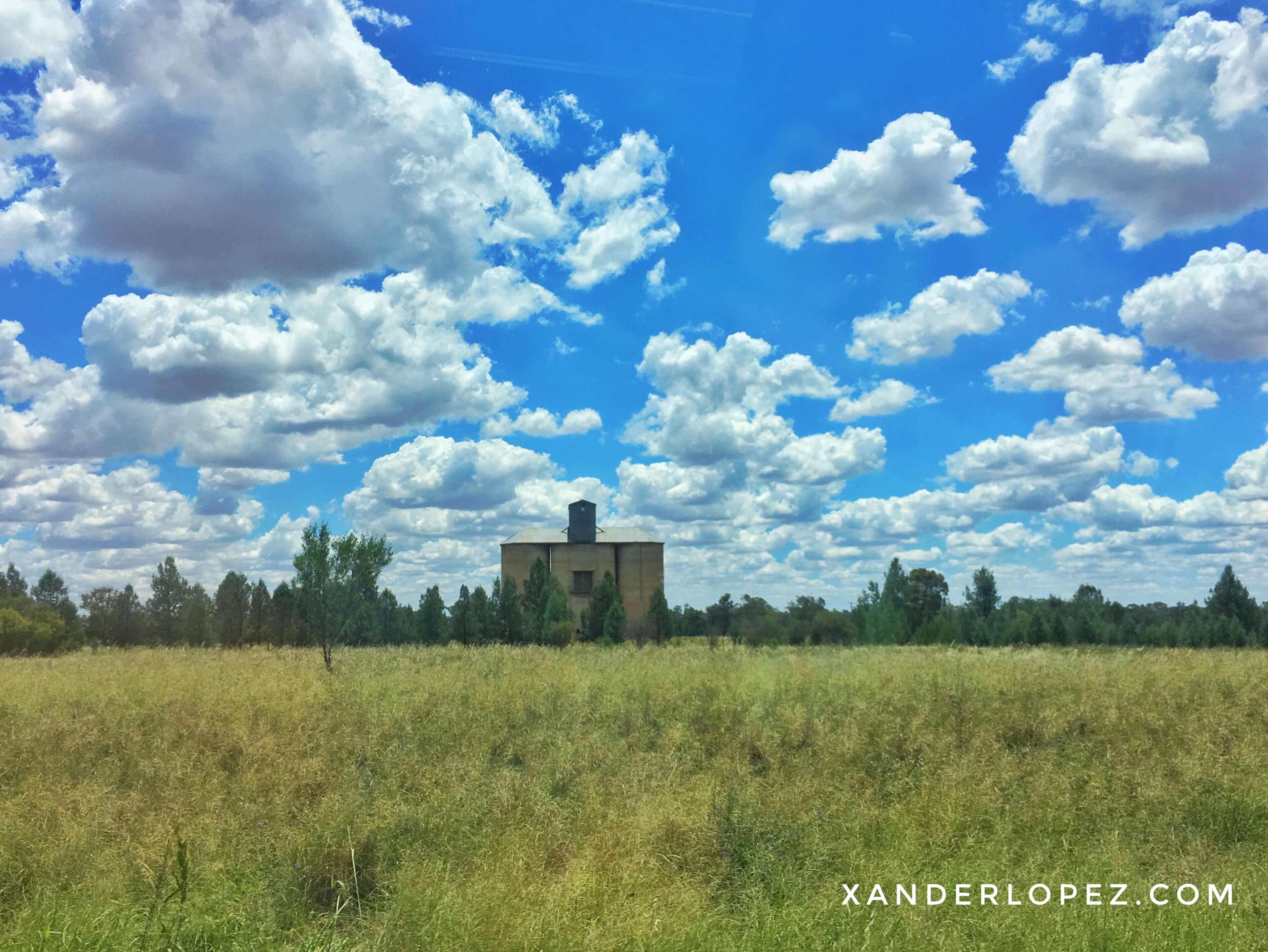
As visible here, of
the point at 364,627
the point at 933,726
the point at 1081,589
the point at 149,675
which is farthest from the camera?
the point at 1081,589

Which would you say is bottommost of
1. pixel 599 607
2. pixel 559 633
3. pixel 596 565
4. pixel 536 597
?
pixel 559 633

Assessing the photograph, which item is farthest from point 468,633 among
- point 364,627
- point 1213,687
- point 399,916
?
point 399,916

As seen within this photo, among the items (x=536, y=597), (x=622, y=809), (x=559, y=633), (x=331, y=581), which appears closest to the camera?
(x=622, y=809)

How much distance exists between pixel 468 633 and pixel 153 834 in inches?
2065

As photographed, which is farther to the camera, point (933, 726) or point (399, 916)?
point (933, 726)

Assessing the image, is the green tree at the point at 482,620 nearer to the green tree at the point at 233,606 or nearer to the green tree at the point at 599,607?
the green tree at the point at 599,607

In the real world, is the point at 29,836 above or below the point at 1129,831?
above

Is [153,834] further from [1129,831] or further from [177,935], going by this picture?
[1129,831]

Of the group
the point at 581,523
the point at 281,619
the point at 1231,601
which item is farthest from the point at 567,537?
the point at 1231,601

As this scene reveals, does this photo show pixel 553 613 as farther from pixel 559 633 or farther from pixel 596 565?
pixel 596 565

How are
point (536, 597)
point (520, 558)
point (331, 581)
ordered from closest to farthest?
point (331, 581) → point (536, 597) → point (520, 558)

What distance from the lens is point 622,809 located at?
25.9 feet

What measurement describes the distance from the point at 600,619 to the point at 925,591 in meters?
35.0

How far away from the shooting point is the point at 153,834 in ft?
23.4
